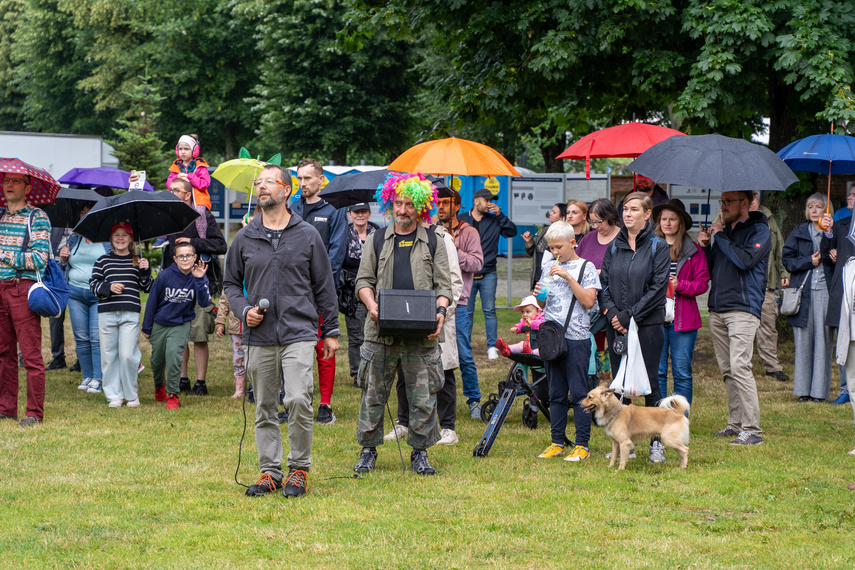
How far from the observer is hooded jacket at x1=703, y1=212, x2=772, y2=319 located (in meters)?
7.62

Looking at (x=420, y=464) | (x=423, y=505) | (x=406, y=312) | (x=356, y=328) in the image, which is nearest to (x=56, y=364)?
(x=356, y=328)

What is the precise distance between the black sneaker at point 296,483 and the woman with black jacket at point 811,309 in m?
6.11

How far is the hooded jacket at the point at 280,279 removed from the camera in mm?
5973

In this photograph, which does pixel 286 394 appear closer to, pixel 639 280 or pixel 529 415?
pixel 639 280

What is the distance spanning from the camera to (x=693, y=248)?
25.9 feet

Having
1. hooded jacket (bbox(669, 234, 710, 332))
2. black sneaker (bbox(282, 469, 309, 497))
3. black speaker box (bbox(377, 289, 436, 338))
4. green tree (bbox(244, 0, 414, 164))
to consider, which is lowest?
black sneaker (bbox(282, 469, 309, 497))

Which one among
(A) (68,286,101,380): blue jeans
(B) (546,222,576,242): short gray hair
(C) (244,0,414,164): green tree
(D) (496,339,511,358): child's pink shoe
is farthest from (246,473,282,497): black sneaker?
(C) (244,0,414,164): green tree

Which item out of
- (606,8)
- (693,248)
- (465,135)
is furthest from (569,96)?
(465,135)

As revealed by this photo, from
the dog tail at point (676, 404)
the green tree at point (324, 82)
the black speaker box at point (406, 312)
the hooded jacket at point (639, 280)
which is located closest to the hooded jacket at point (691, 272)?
the hooded jacket at point (639, 280)

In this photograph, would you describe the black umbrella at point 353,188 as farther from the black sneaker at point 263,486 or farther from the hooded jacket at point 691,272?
the black sneaker at point 263,486

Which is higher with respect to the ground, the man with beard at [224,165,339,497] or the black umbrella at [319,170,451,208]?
the black umbrella at [319,170,451,208]

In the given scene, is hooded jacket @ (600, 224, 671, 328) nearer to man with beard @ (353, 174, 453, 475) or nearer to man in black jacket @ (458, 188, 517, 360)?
man with beard @ (353, 174, 453, 475)

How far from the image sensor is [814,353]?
9.90m

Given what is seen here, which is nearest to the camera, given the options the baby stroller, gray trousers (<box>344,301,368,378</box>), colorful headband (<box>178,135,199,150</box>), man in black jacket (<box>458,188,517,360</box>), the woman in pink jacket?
the baby stroller
